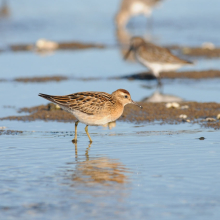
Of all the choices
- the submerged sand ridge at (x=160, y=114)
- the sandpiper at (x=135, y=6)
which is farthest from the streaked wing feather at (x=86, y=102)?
the sandpiper at (x=135, y=6)

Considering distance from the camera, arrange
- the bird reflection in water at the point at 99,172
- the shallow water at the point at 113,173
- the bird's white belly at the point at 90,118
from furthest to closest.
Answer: the bird's white belly at the point at 90,118
the bird reflection in water at the point at 99,172
the shallow water at the point at 113,173

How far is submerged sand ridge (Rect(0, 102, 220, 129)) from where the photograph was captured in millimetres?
10344

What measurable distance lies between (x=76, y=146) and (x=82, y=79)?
703 centimetres

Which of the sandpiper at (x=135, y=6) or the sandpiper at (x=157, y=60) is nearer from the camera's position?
the sandpiper at (x=157, y=60)

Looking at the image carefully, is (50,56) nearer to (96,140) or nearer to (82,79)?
(82,79)

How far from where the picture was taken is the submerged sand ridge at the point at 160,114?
10344 millimetres

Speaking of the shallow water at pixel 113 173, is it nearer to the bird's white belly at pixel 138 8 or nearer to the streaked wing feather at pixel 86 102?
the streaked wing feather at pixel 86 102

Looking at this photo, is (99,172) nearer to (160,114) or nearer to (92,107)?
(92,107)

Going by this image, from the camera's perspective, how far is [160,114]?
1088 cm

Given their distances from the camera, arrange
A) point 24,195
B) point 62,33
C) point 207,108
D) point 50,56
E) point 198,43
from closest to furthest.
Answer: point 24,195 → point 207,108 → point 50,56 → point 198,43 → point 62,33

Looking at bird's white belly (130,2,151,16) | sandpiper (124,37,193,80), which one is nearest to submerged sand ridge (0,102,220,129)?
sandpiper (124,37,193,80)

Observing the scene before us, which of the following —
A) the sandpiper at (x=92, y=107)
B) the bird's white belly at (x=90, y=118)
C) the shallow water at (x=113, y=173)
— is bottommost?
the shallow water at (x=113, y=173)

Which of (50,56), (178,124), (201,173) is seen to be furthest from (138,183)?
(50,56)

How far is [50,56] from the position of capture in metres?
20.1
